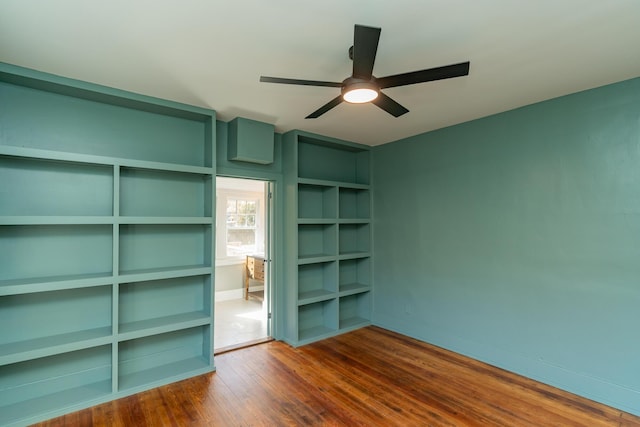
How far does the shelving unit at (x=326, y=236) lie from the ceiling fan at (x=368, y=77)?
1.94m

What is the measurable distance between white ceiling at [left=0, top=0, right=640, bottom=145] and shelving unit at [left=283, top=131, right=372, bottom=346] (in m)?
1.45

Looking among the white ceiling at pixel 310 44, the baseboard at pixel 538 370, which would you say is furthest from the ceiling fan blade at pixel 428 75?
the baseboard at pixel 538 370

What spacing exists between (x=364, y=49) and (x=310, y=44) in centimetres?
60

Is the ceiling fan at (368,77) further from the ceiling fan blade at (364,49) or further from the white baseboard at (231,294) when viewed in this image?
the white baseboard at (231,294)

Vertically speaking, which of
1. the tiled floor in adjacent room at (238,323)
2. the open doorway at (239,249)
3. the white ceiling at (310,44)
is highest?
the white ceiling at (310,44)

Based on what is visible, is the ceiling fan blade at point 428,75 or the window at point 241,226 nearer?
the ceiling fan blade at point 428,75

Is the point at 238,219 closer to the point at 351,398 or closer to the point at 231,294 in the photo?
the point at 231,294

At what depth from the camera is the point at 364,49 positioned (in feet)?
5.55

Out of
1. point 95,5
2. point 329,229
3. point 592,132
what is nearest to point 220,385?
point 329,229

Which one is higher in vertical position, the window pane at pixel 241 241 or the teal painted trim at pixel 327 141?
the teal painted trim at pixel 327 141

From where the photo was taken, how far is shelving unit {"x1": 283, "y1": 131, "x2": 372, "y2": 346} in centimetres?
405

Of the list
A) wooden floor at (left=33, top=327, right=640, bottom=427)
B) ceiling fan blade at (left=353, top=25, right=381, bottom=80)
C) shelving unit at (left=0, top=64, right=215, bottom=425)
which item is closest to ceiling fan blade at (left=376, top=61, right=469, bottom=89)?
ceiling fan blade at (left=353, top=25, right=381, bottom=80)

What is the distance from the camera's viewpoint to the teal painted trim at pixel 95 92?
2.43m

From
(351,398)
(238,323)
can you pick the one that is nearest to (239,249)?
(238,323)
